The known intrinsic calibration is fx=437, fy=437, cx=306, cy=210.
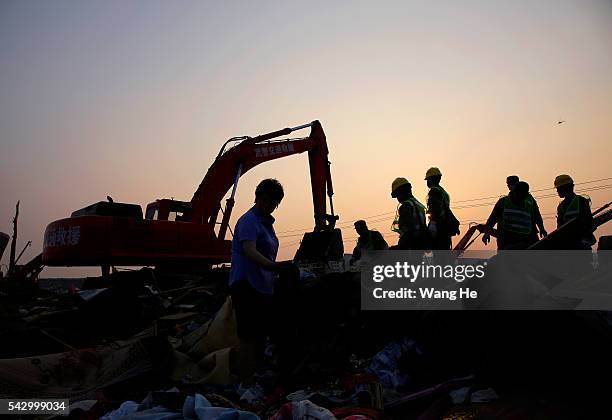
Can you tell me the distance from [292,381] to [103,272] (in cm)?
731

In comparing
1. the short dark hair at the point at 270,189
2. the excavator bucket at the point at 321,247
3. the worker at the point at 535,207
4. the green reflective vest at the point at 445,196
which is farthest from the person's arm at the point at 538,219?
the short dark hair at the point at 270,189

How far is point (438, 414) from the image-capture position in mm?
2504

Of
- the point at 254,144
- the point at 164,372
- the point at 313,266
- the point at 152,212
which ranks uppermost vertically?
the point at 254,144

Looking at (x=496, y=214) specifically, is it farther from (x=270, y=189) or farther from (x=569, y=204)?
(x=270, y=189)

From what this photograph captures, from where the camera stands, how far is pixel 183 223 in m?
9.98

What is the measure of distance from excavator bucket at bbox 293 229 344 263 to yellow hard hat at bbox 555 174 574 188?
341cm

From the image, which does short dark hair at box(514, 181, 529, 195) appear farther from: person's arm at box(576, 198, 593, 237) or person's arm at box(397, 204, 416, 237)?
person's arm at box(397, 204, 416, 237)

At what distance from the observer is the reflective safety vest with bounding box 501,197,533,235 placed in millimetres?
5824

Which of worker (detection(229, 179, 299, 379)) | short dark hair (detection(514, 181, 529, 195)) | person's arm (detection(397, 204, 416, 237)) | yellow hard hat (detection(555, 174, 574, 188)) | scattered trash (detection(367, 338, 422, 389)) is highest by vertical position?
yellow hard hat (detection(555, 174, 574, 188))

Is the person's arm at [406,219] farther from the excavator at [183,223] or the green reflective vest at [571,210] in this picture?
the green reflective vest at [571,210]

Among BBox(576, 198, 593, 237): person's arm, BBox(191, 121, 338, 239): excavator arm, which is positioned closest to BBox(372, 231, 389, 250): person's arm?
BBox(191, 121, 338, 239): excavator arm

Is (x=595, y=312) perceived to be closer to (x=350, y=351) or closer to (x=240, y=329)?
(x=350, y=351)

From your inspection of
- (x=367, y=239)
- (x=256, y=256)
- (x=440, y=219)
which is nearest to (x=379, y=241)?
(x=367, y=239)

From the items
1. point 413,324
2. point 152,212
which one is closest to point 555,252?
point 413,324
